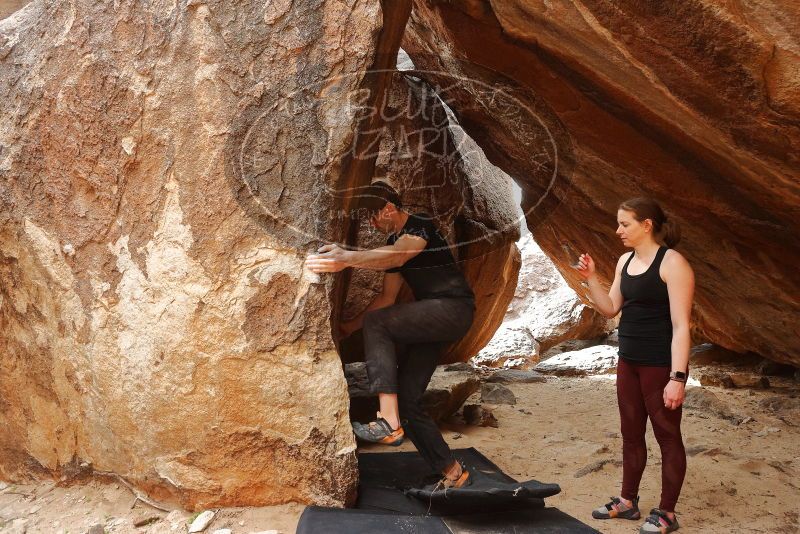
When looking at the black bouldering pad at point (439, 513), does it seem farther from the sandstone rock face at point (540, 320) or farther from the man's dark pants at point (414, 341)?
the sandstone rock face at point (540, 320)

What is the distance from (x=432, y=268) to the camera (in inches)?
126

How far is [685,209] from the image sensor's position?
455 cm

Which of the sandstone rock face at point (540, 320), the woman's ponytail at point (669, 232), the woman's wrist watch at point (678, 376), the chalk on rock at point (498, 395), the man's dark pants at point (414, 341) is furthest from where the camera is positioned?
the sandstone rock face at point (540, 320)

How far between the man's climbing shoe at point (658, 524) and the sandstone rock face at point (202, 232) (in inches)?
49.6

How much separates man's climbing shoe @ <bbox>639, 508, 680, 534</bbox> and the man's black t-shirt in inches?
48.9

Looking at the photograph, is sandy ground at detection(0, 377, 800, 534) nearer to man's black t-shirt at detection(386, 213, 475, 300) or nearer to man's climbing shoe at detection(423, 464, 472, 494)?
man's climbing shoe at detection(423, 464, 472, 494)

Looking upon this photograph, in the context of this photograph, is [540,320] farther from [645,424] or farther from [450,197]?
[645,424]

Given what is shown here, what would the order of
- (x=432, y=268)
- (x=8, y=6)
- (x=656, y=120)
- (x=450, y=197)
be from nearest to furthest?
(x=432, y=268) → (x=656, y=120) → (x=8, y=6) → (x=450, y=197)

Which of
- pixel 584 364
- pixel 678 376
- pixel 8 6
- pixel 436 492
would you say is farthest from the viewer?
pixel 584 364

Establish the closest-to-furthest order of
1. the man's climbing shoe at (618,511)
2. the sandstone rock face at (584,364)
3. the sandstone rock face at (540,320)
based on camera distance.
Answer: the man's climbing shoe at (618,511) < the sandstone rock face at (584,364) < the sandstone rock face at (540,320)

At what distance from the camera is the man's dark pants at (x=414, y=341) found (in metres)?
3.07

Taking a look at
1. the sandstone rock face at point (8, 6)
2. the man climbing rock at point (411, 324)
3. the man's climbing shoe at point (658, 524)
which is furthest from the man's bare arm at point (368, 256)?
the sandstone rock face at point (8, 6)

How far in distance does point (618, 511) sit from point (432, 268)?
137cm

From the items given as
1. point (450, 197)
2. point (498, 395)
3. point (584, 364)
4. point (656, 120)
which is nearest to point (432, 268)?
point (656, 120)
